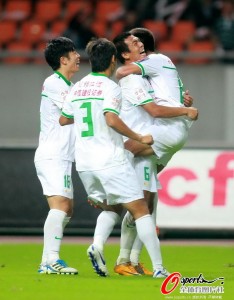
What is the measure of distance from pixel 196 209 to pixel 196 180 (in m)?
0.40

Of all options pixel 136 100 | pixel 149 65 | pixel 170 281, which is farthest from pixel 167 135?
pixel 170 281

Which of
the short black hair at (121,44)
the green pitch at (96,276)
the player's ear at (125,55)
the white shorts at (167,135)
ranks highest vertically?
the short black hair at (121,44)

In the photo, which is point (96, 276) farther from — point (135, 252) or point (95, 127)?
point (95, 127)

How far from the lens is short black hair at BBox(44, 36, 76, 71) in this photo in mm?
10344

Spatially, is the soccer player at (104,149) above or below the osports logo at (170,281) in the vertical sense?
above

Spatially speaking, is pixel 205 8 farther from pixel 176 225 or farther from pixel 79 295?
pixel 79 295

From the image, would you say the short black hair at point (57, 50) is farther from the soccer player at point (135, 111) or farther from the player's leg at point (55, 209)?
the player's leg at point (55, 209)

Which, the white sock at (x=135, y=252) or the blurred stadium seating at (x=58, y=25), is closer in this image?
the white sock at (x=135, y=252)

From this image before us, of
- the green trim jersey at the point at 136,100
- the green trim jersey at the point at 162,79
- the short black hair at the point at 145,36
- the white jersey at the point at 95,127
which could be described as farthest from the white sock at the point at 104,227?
the short black hair at the point at 145,36

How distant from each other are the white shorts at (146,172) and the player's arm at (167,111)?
1.67 feet

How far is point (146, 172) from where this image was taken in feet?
33.7

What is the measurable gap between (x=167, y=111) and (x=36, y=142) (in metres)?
5.99

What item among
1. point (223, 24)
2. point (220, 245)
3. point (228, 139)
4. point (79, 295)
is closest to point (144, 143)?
point (79, 295)

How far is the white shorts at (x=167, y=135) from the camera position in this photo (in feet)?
33.6
